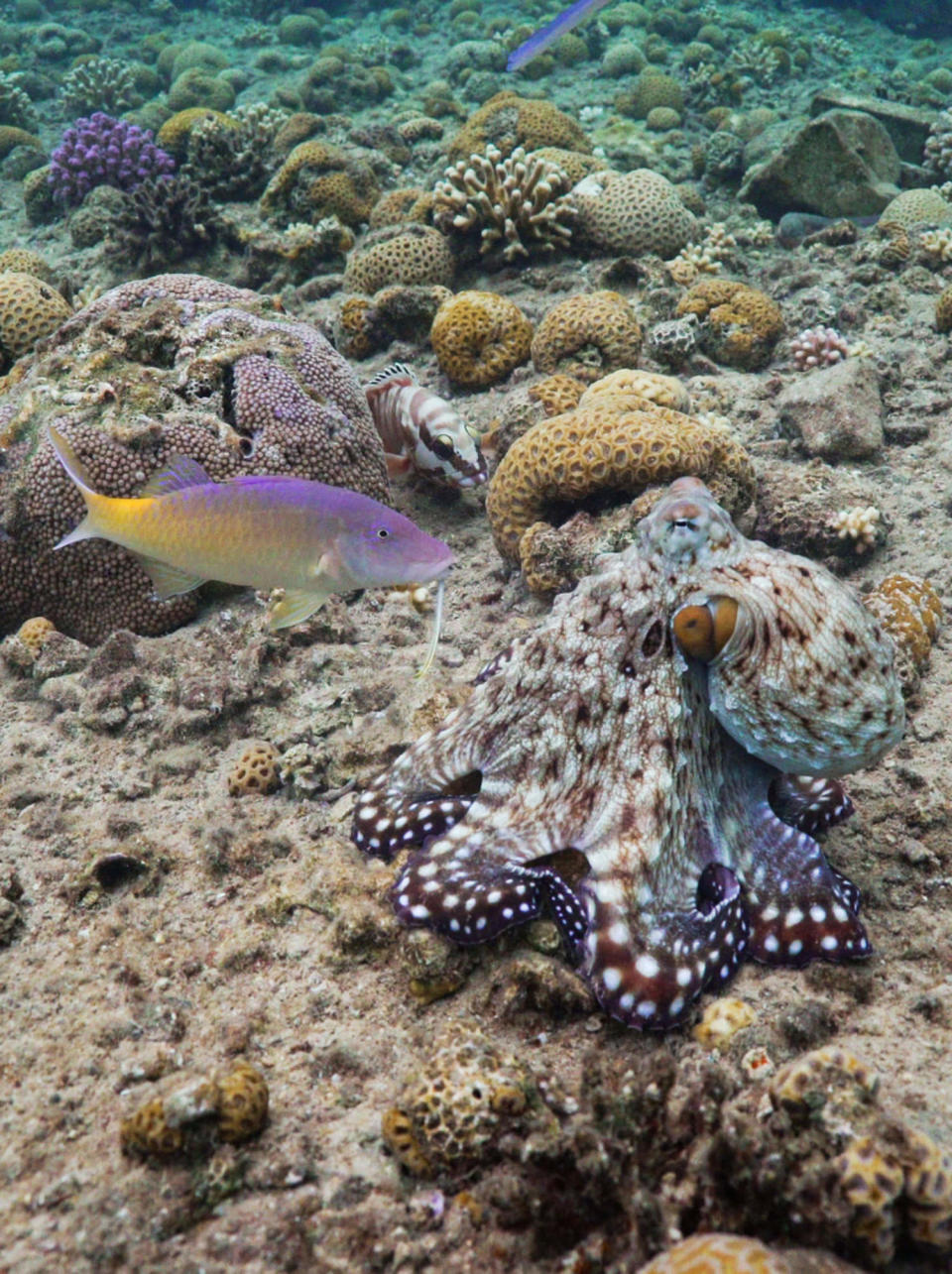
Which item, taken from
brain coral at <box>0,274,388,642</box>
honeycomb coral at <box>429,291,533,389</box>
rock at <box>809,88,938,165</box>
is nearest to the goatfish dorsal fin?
brain coral at <box>0,274,388,642</box>

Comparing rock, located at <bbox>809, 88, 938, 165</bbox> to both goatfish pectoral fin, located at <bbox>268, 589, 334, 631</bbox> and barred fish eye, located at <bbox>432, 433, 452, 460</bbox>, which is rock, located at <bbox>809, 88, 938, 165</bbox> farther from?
goatfish pectoral fin, located at <bbox>268, 589, 334, 631</bbox>

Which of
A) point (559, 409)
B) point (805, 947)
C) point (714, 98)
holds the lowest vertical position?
point (805, 947)

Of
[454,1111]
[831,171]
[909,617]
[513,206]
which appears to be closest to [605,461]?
[909,617]

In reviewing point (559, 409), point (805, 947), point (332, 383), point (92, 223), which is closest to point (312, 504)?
point (805, 947)

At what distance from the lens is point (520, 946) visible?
2.57m

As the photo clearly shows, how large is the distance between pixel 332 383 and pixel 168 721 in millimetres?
2853

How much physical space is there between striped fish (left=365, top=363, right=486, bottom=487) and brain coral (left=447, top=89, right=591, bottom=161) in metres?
7.86

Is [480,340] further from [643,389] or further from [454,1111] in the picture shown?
[454,1111]

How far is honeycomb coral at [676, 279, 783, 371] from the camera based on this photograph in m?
7.35

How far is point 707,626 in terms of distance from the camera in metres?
2.24

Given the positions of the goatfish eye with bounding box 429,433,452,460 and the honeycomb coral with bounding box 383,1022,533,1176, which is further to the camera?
the goatfish eye with bounding box 429,433,452,460

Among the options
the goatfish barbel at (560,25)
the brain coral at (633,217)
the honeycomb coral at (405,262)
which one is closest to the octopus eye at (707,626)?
the honeycomb coral at (405,262)

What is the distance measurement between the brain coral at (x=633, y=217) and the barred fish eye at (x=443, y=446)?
4.91 metres

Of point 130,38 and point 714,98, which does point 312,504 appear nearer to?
point 714,98
